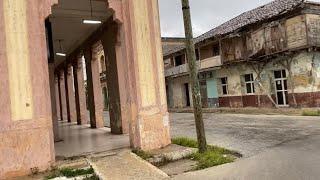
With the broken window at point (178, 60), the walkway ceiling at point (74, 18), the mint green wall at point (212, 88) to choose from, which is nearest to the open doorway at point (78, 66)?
the walkway ceiling at point (74, 18)

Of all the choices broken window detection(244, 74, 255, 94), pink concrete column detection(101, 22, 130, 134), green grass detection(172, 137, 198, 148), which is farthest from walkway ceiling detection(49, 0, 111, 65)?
broken window detection(244, 74, 255, 94)

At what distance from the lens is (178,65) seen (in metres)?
35.4

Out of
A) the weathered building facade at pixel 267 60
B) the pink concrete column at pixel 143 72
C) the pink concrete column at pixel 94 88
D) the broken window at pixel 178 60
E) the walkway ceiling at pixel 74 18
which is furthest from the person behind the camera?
the broken window at pixel 178 60

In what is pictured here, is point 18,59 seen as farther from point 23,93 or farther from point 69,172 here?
point 69,172

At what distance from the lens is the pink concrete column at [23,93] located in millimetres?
7250

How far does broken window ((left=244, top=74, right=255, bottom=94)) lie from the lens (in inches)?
1007

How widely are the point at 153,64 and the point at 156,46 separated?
484 millimetres

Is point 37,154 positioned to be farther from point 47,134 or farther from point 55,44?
point 55,44

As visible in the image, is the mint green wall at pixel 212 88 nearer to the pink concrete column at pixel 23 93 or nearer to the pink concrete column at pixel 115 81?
the pink concrete column at pixel 115 81

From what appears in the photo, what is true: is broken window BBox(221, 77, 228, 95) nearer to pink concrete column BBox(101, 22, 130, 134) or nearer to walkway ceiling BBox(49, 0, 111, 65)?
walkway ceiling BBox(49, 0, 111, 65)

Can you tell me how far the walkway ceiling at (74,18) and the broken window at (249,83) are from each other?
43.2ft

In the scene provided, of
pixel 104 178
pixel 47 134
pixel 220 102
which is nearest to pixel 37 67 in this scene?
pixel 47 134

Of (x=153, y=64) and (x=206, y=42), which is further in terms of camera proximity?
(x=206, y=42)

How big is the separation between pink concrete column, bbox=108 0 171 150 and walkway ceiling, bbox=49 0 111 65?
2520mm
